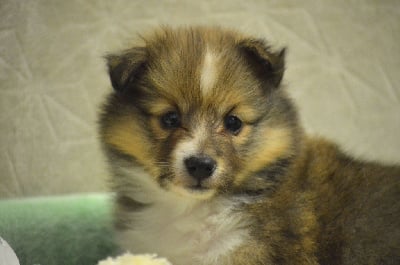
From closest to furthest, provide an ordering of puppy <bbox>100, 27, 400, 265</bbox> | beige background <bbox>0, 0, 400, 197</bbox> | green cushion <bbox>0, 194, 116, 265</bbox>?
puppy <bbox>100, 27, 400, 265</bbox>
green cushion <bbox>0, 194, 116, 265</bbox>
beige background <bbox>0, 0, 400, 197</bbox>

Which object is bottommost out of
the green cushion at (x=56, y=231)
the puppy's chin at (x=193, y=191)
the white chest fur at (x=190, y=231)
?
the green cushion at (x=56, y=231)

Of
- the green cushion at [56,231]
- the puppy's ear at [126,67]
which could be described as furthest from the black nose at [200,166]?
the green cushion at [56,231]

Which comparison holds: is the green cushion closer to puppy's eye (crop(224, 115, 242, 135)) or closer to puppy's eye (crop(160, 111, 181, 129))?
puppy's eye (crop(160, 111, 181, 129))

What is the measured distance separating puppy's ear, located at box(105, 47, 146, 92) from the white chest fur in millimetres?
496

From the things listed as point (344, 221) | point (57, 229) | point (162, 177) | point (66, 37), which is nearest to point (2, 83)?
point (66, 37)

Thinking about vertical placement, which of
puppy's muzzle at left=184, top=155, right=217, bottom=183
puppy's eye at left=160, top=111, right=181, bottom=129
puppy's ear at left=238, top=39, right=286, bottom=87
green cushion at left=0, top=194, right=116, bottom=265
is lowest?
green cushion at left=0, top=194, right=116, bottom=265

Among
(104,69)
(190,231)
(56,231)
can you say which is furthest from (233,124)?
(104,69)

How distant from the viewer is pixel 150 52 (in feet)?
7.08

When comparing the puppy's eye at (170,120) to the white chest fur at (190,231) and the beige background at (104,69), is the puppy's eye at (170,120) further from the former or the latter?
the beige background at (104,69)

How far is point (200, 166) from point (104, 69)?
1.68 m

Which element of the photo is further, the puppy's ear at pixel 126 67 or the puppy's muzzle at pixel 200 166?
the puppy's ear at pixel 126 67

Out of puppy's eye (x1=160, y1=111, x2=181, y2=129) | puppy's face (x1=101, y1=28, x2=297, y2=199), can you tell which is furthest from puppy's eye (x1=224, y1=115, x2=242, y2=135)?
puppy's eye (x1=160, y1=111, x2=181, y2=129)

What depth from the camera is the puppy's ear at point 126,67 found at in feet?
6.85

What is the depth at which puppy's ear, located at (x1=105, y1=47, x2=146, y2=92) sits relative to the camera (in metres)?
2.09
